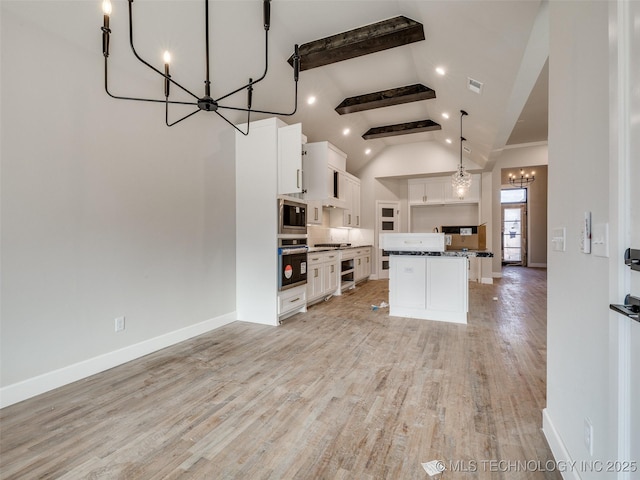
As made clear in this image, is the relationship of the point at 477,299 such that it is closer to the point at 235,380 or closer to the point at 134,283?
the point at 235,380

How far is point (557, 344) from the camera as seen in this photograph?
158 cm

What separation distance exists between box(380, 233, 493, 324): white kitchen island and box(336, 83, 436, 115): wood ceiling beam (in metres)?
2.25

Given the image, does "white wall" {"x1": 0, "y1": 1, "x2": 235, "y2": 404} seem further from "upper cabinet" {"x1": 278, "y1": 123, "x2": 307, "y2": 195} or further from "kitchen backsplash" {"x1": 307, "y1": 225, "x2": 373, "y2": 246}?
"kitchen backsplash" {"x1": 307, "y1": 225, "x2": 373, "y2": 246}

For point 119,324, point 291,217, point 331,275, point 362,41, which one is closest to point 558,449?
point 119,324

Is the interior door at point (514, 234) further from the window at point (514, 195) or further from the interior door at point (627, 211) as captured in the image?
the interior door at point (627, 211)

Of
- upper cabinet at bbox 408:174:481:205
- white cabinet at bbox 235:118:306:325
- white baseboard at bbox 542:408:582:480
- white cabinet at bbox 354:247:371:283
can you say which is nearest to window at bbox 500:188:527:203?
upper cabinet at bbox 408:174:481:205

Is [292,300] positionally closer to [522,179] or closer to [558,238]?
[558,238]

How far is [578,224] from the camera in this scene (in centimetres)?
127

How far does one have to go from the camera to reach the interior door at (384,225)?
25.3 feet

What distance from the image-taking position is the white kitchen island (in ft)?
12.7

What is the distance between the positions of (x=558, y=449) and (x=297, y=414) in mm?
1388

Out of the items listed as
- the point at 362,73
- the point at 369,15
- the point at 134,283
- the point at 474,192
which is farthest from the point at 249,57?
the point at 474,192

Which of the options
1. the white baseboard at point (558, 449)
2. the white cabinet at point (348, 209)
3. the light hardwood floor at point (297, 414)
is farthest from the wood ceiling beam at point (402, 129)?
the white baseboard at point (558, 449)

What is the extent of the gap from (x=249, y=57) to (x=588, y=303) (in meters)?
3.62
